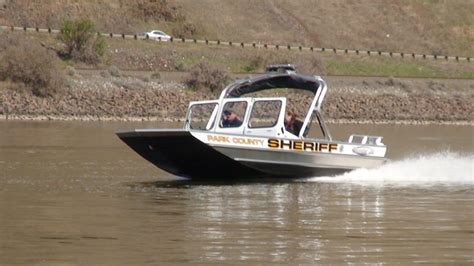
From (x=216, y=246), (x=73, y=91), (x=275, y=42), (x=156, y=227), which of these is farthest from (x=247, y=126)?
(x=275, y=42)

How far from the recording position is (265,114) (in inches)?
1382

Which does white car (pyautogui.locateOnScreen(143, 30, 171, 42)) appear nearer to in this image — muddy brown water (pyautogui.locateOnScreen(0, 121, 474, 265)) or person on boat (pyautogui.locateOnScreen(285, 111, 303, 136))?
muddy brown water (pyautogui.locateOnScreen(0, 121, 474, 265))

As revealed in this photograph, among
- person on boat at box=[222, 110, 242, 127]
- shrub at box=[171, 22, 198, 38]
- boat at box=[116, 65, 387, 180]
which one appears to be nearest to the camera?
boat at box=[116, 65, 387, 180]

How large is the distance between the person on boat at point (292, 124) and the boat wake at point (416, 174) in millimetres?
1234

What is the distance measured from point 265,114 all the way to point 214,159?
4134mm

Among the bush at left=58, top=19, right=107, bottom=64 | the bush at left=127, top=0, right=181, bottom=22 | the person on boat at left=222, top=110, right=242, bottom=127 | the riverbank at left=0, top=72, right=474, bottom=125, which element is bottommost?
the riverbank at left=0, top=72, right=474, bottom=125

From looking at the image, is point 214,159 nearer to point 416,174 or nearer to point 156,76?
point 416,174

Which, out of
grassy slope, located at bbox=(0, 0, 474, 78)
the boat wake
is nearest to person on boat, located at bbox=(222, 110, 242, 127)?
the boat wake

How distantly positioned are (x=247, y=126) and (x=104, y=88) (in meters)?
42.2

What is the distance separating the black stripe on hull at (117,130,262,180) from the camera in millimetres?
30766

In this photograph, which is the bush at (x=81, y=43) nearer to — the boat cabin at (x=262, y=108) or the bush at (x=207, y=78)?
the bush at (x=207, y=78)

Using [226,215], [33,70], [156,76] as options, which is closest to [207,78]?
[156,76]

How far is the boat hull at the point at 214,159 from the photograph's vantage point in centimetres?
3092

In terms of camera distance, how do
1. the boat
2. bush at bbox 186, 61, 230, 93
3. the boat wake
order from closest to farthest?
the boat, the boat wake, bush at bbox 186, 61, 230, 93
